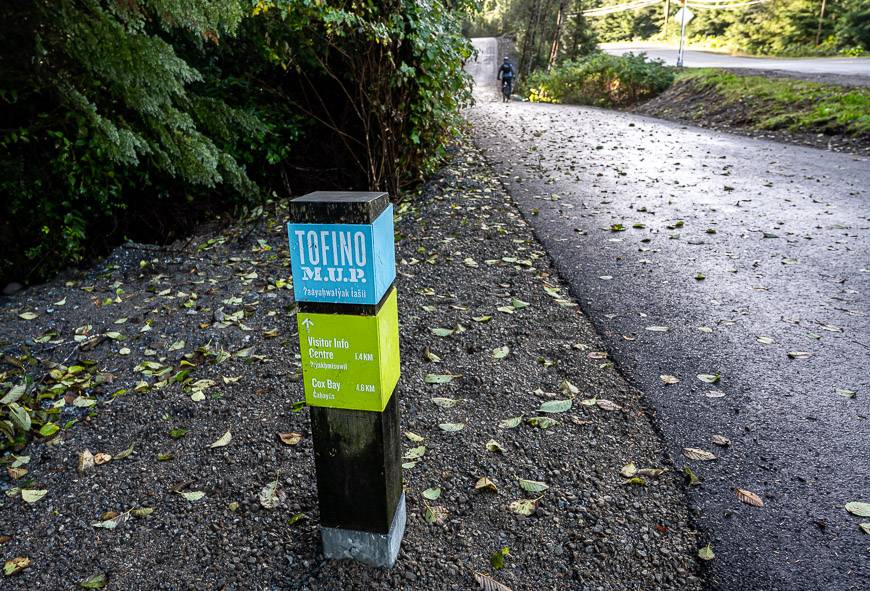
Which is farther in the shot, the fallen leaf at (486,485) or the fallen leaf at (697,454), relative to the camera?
the fallen leaf at (697,454)

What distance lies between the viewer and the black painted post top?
1875 mm

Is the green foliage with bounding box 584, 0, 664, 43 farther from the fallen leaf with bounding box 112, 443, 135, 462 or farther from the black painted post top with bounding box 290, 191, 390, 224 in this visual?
the black painted post top with bounding box 290, 191, 390, 224

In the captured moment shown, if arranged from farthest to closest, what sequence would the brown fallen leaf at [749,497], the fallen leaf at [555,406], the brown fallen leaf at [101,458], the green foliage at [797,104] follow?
the green foliage at [797,104] < the fallen leaf at [555,406] < the brown fallen leaf at [101,458] < the brown fallen leaf at [749,497]

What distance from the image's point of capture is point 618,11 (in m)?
54.0

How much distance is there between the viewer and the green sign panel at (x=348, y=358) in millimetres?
2029

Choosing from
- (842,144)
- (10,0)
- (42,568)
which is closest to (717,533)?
(42,568)

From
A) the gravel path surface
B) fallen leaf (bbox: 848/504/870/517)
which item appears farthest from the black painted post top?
fallen leaf (bbox: 848/504/870/517)

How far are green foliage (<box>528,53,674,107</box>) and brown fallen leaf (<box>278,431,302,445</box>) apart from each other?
18.2 metres

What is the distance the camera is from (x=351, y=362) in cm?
208

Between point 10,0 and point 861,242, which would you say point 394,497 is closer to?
point 10,0

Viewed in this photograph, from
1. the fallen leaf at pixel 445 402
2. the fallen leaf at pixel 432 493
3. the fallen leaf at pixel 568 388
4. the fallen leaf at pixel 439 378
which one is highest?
the fallen leaf at pixel 439 378

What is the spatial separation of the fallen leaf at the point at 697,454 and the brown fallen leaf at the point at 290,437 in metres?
2.10

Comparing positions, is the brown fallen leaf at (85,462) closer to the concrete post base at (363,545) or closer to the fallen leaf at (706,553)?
the concrete post base at (363,545)

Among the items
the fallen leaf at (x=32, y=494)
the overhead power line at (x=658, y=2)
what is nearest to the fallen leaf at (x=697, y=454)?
the fallen leaf at (x=32, y=494)
